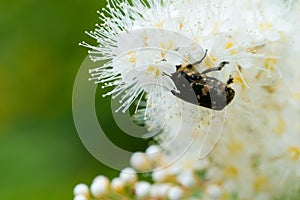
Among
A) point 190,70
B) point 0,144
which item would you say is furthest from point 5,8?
point 190,70

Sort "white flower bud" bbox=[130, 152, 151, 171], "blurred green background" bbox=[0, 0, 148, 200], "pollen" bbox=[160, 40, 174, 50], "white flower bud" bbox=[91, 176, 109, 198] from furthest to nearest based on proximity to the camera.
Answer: "blurred green background" bbox=[0, 0, 148, 200] → "white flower bud" bbox=[130, 152, 151, 171] → "white flower bud" bbox=[91, 176, 109, 198] → "pollen" bbox=[160, 40, 174, 50]

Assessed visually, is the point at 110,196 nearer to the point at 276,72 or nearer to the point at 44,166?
the point at 276,72

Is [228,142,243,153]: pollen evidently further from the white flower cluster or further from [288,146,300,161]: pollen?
[288,146,300,161]: pollen

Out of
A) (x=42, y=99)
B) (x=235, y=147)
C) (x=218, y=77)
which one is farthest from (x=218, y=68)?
(x=42, y=99)

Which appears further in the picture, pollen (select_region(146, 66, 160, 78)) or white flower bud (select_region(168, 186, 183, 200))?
white flower bud (select_region(168, 186, 183, 200))

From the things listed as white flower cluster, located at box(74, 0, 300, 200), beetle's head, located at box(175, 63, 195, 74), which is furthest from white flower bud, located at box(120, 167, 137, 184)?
beetle's head, located at box(175, 63, 195, 74)

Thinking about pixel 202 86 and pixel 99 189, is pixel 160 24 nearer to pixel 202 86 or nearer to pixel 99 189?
pixel 202 86

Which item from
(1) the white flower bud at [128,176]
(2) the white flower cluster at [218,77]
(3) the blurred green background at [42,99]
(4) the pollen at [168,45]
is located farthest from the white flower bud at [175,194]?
(3) the blurred green background at [42,99]

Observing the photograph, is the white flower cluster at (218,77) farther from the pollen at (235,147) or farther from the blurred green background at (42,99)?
the blurred green background at (42,99)
